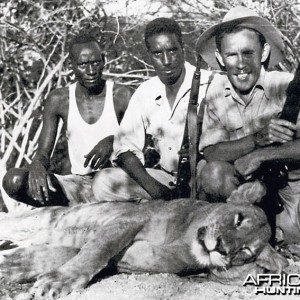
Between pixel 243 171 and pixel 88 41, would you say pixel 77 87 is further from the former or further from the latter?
pixel 243 171

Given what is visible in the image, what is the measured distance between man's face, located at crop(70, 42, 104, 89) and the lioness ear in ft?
6.19

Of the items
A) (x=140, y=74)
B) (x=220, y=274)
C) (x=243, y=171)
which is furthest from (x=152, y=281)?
(x=140, y=74)

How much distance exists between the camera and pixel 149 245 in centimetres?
318

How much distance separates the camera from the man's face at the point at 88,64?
4570 mm

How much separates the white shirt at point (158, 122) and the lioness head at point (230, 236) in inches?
44.0

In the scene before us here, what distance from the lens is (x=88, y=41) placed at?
4672 millimetres

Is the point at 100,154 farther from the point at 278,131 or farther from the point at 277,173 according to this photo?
the point at 278,131

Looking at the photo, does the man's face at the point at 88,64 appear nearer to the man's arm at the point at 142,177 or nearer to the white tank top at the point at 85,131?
the white tank top at the point at 85,131

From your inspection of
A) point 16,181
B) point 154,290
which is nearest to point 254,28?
point 154,290

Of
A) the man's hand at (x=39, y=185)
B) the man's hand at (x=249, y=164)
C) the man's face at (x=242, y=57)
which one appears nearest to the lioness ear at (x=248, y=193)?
the man's hand at (x=249, y=164)

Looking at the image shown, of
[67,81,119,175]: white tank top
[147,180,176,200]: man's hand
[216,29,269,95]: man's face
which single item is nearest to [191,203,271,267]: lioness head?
[147,180,176,200]: man's hand

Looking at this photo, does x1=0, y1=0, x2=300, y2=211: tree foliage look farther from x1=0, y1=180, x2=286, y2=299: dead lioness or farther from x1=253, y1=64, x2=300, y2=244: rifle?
x1=0, y1=180, x2=286, y2=299: dead lioness

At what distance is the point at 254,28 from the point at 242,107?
1.73ft

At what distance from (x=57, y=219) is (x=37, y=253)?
483mm
